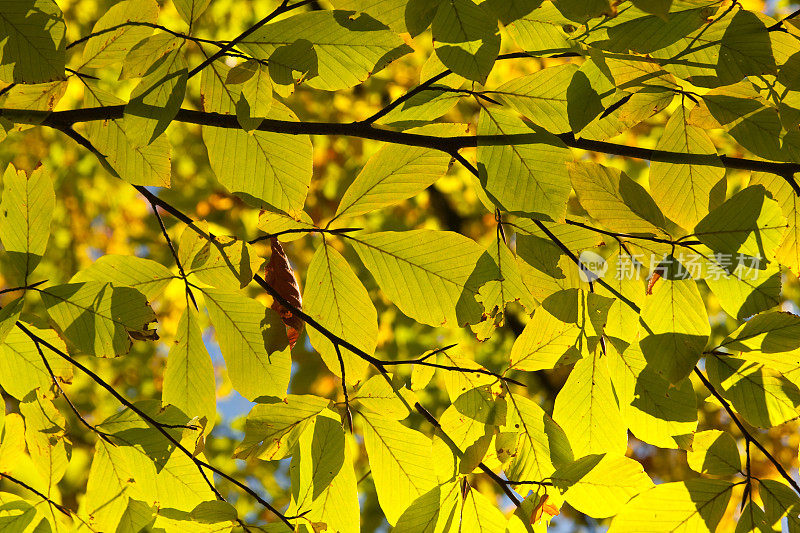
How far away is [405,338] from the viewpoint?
11.1 feet

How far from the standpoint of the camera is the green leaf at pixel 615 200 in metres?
0.60

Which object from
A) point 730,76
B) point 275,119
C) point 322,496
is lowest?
point 322,496

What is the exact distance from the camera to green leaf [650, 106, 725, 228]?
646mm

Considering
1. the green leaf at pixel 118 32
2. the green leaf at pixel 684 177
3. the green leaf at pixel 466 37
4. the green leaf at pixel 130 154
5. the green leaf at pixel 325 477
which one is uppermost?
the green leaf at pixel 118 32

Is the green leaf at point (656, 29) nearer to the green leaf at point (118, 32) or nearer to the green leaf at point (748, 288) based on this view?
the green leaf at point (748, 288)

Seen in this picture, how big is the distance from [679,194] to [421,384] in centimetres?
36

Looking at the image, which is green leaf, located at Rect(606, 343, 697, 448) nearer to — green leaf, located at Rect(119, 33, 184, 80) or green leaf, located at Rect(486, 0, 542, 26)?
green leaf, located at Rect(486, 0, 542, 26)

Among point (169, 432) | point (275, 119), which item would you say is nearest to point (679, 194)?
point (275, 119)

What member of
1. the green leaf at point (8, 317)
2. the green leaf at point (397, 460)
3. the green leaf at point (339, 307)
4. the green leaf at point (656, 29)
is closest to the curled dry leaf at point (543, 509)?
the green leaf at point (397, 460)

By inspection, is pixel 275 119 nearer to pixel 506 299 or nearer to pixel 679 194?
pixel 506 299

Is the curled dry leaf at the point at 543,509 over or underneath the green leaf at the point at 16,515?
underneath

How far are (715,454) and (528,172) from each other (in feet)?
1.26

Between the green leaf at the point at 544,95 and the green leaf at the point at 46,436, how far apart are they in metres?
0.66

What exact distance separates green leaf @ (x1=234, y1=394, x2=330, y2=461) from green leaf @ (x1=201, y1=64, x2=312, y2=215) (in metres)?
0.22
